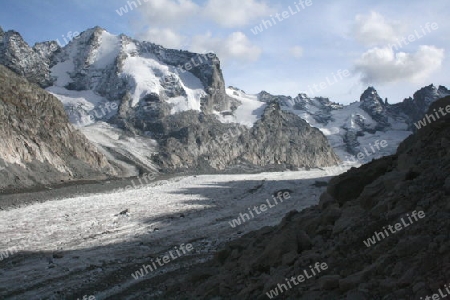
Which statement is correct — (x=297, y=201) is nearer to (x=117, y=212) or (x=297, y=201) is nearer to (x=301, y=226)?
(x=117, y=212)

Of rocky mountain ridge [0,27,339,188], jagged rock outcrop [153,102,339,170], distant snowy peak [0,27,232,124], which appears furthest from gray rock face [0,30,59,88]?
jagged rock outcrop [153,102,339,170]

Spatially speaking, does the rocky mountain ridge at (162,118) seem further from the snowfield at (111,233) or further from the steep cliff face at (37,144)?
the snowfield at (111,233)

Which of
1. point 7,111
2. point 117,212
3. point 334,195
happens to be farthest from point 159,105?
point 334,195

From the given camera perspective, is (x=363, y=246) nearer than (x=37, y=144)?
Yes

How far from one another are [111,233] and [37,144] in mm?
49642

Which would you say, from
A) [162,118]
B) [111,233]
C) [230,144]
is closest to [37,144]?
[111,233]

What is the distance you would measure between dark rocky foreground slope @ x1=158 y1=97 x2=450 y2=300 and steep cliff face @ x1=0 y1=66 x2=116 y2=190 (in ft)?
176

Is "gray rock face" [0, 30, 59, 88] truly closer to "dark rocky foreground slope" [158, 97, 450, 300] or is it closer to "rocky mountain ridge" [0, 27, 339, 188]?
"rocky mountain ridge" [0, 27, 339, 188]

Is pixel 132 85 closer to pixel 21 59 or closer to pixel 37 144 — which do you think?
pixel 21 59

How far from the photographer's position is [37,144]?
7438cm

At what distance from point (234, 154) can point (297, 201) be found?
122512 mm

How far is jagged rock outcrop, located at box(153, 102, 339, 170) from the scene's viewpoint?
5787 inches

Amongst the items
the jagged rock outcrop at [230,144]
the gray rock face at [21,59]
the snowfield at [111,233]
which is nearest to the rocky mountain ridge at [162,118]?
the jagged rock outcrop at [230,144]

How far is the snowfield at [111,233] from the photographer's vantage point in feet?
59.6
